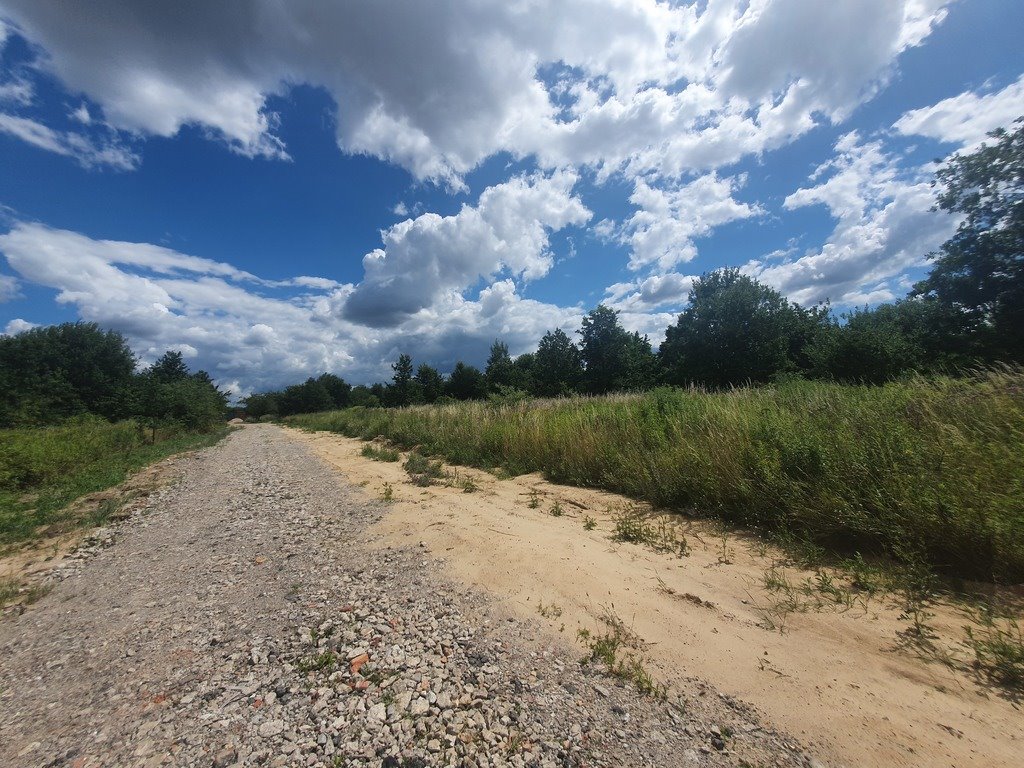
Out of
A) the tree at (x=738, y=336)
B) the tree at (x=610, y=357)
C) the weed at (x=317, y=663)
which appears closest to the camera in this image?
the weed at (x=317, y=663)

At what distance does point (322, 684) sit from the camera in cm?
238

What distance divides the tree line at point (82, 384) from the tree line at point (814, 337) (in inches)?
730

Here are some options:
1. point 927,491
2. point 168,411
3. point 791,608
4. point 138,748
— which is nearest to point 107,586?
point 138,748

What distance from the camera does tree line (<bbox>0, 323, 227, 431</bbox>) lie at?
2303 cm

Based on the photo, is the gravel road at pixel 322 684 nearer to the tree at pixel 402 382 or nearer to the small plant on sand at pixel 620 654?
the small plant on sand at pixel 620 654

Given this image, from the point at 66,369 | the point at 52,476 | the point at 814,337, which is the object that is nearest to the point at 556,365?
the point at 814,337

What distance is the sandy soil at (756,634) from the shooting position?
71.9 inches

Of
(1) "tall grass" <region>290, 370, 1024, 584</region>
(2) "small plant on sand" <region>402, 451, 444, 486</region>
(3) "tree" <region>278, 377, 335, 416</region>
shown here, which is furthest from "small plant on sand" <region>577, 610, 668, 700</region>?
(3) "tree" <region>278, 377, 335, 416</region>

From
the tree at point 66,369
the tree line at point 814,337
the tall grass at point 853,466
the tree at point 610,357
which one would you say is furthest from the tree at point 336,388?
the tall grass at point 853,466

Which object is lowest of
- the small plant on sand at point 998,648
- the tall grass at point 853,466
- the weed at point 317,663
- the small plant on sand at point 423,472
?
the small plant on sand at point 423,472

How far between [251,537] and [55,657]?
263cm

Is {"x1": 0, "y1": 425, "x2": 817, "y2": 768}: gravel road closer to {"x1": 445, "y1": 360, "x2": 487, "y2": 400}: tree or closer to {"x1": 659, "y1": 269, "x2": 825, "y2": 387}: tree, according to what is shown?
{"x1": 659, "y1": 269, "x2": 825, "y2": 387}: tree

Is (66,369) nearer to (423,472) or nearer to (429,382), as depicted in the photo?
(429,382)

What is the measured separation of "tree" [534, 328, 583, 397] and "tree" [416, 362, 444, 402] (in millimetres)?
14628
